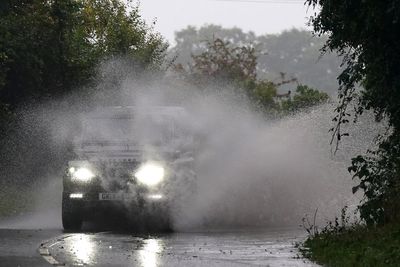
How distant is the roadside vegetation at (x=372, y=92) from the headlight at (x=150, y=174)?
14.4 ft

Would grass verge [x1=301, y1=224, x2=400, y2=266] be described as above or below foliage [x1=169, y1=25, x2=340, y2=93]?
below

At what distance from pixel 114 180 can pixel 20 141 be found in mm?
13124

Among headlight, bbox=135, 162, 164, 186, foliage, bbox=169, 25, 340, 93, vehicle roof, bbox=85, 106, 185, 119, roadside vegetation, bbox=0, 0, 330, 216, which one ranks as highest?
foliage, bbox=169, 25, 340, 93

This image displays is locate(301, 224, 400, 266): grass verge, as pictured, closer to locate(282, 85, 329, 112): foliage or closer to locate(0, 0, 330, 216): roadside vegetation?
locate(0, 0, 330, 216): roadside vegetation

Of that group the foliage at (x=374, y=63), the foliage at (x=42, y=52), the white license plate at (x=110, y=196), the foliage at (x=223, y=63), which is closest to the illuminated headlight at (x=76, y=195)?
the white license plate at (x=110, y=196)

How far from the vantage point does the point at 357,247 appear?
575 inches

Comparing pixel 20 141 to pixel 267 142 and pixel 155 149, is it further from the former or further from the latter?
pixel 155 149

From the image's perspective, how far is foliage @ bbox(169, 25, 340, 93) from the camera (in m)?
169

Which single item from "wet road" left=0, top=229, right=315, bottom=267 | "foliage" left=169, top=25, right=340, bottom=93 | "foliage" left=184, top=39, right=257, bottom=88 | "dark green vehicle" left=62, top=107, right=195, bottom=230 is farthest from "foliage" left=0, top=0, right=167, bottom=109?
"foliage" left=169, top=25, right=340, bottom=93

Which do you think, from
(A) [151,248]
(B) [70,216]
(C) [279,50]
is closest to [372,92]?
(A) [151,248]

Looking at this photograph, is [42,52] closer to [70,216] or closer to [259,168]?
[259,168]

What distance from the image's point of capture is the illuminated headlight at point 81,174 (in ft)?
65.8

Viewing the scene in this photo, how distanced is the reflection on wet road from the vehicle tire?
117 cm

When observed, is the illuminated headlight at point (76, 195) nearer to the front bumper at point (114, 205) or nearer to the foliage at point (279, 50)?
the front bumper at point (114, 205)
